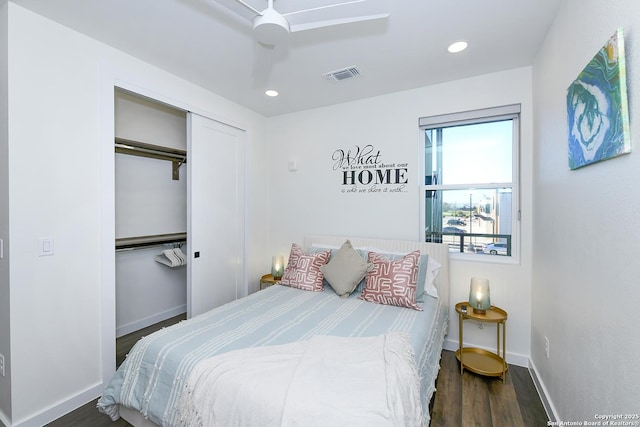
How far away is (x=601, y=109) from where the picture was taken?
1.19 metres

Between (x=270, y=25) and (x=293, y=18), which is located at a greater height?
(x=293, y=18)

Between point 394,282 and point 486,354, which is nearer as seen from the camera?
point 394,282

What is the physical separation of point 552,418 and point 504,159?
1.98m

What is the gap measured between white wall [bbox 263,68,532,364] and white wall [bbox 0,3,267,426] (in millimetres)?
1856

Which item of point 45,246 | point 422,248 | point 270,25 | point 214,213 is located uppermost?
point 270,25

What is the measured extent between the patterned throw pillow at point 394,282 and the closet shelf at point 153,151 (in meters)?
2.61

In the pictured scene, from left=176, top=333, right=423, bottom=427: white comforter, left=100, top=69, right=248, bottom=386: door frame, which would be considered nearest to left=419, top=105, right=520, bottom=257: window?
left=176, top=333, right=423, bottom=427: white comforter

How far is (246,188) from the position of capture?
3459 mm

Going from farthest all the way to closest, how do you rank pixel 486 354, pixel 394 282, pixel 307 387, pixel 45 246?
1. pixel 486 354
2. pixel 394 282
3. pixel 45 246
4. pixel 307 387

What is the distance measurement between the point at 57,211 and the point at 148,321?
6.20ft

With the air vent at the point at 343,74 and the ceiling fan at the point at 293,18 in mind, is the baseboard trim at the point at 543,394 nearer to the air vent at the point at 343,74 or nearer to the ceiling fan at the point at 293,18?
the ceiling fan at the point at 293,18

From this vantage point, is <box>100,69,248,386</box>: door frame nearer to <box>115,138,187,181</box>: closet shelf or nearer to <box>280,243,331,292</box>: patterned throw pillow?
<box>115,138,187,181</box>: closet shelf

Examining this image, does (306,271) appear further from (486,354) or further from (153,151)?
(153,151)

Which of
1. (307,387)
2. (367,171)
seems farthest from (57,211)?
(367,171)
